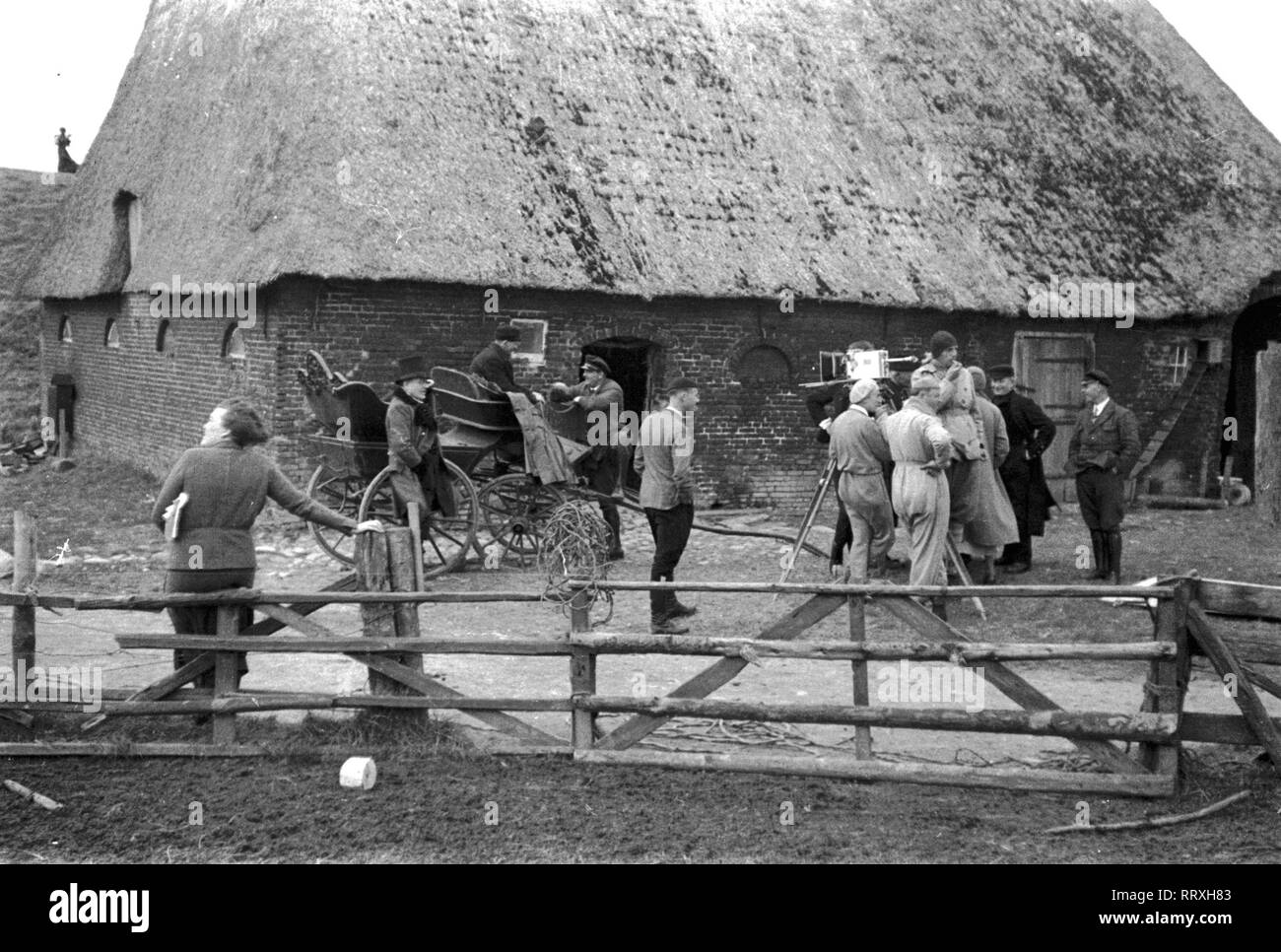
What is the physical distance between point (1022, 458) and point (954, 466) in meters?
1.87

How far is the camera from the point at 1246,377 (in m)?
21.8

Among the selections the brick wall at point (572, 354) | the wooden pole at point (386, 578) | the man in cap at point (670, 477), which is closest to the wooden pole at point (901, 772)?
the wooden pole at point (386, 578)

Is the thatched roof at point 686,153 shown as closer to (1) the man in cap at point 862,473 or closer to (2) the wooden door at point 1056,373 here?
(2) the wooden door at point 1056,373

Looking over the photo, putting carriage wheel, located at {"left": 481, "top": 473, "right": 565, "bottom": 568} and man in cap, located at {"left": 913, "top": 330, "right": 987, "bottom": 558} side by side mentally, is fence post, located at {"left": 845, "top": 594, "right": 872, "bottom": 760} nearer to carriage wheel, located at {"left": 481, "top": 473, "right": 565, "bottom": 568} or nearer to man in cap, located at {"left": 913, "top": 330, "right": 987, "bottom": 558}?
man in cap, located at {"left": 913, "top": 330, "right": 987, "bottom": 558}

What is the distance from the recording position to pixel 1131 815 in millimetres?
6344

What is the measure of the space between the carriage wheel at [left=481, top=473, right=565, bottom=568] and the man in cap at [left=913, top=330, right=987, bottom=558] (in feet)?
11.1

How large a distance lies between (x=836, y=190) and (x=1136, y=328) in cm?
476

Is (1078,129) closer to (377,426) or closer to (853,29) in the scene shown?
(853,29)

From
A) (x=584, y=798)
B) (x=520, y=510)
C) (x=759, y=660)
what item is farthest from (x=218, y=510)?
(x=520, y=510)

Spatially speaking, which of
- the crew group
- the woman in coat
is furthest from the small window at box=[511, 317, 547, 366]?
the woman in coat

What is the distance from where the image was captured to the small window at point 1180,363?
19.5m

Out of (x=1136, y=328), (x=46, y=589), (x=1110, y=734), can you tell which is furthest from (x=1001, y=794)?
(x=1136, y=328)

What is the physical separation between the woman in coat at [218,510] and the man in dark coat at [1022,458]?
6446 mm

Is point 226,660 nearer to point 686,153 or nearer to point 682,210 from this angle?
point 682,210
